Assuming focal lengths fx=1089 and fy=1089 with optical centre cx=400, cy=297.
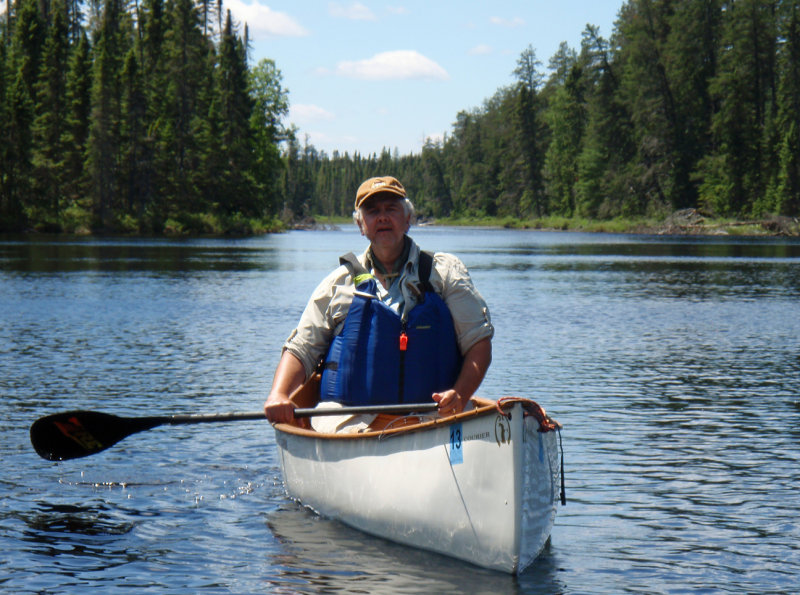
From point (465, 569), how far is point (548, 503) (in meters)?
0.68

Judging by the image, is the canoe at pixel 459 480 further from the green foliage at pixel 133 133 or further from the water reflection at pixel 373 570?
the green foliage at pixel 133 133

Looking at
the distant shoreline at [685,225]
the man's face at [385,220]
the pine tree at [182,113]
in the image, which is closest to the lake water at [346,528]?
the man's face at [385,220]

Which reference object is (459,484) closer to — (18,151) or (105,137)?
(105,137)

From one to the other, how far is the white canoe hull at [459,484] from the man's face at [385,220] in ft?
4.62

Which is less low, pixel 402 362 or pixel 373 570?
pixel 402 362

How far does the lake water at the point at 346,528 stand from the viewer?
7223 millimetres

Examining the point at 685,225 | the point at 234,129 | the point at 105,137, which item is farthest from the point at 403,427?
the point at 234,129

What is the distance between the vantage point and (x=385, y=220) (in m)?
7.62

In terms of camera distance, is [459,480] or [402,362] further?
[402,362]

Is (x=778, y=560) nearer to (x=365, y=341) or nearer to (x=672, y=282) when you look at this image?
(x=365, y=341)

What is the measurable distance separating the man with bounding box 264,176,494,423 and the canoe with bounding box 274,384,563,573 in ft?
1.17

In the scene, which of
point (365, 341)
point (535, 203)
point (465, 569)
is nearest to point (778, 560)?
point (465, 569)

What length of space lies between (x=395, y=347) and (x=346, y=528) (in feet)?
4.86

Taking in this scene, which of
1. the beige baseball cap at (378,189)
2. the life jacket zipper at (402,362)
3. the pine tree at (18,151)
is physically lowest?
the life jacket zipper at (402,362)
